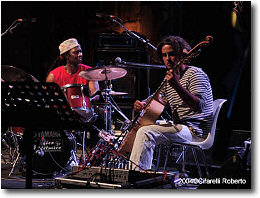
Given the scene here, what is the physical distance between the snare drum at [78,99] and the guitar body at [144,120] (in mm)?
546

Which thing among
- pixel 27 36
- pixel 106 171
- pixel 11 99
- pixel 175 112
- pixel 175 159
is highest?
pixel 27 36

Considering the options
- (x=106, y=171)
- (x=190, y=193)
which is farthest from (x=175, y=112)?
(x=106, y=171)

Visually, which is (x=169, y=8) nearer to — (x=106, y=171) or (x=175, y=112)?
(x=175, y=112)

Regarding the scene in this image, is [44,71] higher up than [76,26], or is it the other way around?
[76,26]

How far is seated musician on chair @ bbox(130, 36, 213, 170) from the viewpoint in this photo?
3125 mm

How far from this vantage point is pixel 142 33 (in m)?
4.75

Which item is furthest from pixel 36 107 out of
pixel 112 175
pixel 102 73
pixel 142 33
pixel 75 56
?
pixel 142 33

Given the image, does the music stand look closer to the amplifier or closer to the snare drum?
the amplifier

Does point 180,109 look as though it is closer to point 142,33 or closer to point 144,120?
point 144,120

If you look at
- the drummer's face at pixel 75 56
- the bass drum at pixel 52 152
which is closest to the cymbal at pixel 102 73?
the drummer's face at pixel 75 56

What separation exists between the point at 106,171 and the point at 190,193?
71 centimetres

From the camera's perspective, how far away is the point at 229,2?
12.1 ft

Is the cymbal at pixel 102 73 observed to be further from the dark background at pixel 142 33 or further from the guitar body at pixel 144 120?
the guitar body at pixel 144 120

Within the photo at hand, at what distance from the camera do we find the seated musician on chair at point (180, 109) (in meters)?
3.12
